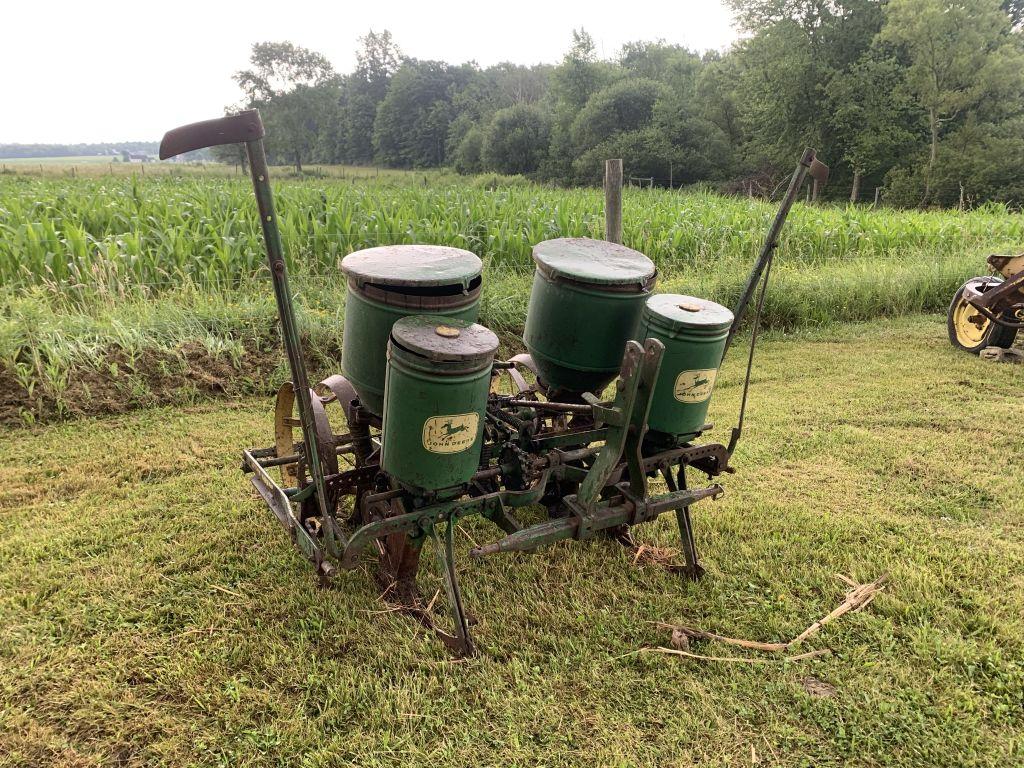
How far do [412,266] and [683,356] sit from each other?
1.10 m

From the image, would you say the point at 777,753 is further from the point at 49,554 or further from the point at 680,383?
the point at 49,554

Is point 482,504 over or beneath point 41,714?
over

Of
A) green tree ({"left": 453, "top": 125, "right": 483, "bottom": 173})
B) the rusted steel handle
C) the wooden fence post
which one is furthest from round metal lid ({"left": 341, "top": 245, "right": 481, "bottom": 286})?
green tree ({"left": 453, "top": 125, "right": 483, "bottom": 173})

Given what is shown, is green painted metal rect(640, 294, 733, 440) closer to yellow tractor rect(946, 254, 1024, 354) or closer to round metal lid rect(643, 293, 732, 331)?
round metal lid rect(643, 293, 732, 331)

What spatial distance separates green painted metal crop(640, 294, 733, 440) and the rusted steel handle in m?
1.55

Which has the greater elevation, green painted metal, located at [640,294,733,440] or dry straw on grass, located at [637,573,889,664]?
green painted metal, located at [640,294,733,440]

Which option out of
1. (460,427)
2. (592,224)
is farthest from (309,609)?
(592,224)

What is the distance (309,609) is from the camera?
7.99ft

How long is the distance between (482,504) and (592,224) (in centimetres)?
688

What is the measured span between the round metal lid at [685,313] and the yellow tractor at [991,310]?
444cm

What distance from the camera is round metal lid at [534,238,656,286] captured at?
2521mm

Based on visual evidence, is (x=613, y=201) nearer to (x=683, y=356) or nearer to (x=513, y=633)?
(x=683, y=356)

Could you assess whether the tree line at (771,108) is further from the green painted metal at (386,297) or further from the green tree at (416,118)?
the green painted metal at (386,297)

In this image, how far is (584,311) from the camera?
8.42ft
